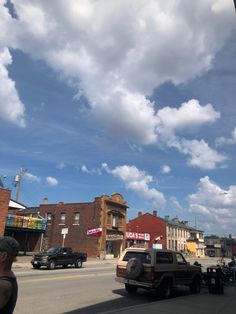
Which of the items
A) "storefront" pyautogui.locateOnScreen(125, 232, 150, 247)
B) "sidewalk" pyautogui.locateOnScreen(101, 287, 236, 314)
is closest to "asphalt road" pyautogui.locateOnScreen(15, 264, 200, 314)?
"sidewalk" pyautogui.locateOnScreen(101, 287, 236, 314)

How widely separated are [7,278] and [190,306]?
1023 centimetres

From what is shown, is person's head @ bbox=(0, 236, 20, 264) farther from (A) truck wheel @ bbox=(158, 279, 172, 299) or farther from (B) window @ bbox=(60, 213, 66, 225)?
(B) window @ bbox=(60, 213, 66, 225)

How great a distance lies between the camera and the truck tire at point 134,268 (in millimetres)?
14320

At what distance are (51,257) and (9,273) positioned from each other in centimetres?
2650

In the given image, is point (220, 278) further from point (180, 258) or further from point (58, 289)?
point (58, 289)

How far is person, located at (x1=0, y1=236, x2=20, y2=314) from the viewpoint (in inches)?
137

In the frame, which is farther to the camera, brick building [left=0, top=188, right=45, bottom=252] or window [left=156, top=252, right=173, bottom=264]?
brick building [left=0, top=188, right=45, bottom=252]

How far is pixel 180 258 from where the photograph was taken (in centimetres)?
1616

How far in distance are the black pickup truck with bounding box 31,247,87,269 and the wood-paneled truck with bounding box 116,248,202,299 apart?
14271 millimetres

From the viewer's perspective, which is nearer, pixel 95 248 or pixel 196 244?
pixel 95 248

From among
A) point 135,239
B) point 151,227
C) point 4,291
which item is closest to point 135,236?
point 135,239

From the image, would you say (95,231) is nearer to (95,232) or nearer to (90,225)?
(95,232)

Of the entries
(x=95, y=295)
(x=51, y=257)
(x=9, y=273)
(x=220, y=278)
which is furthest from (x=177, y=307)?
(x=51, y=257)

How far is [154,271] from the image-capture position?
14188 millimetres
